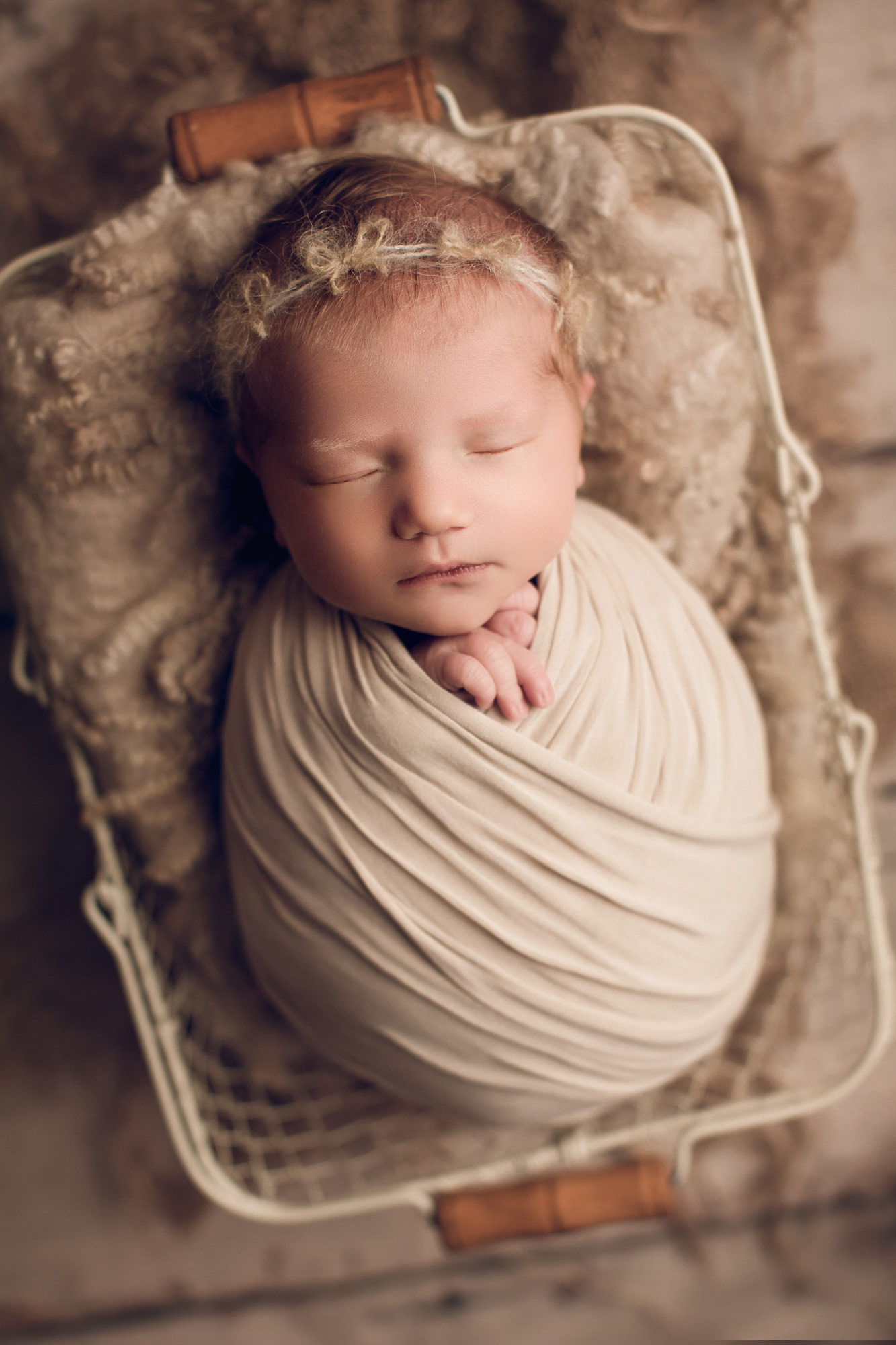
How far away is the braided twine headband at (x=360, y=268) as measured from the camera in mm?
614

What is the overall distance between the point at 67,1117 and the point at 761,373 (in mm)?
1178

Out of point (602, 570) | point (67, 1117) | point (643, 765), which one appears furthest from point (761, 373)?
point (67, 1117)

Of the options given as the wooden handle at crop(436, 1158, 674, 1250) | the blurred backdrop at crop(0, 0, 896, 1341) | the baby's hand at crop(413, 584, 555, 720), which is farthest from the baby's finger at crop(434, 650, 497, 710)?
the blurred backdrop at crop(0, 0, 896, 1341)

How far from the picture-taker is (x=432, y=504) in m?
0.61

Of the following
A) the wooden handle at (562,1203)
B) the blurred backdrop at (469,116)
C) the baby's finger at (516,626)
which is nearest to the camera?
the baby's finger at (516,626)

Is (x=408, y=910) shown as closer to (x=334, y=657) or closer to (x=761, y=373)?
(x=334, y=657)

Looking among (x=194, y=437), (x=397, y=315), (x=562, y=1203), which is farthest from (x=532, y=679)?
(x=562, y=1203)

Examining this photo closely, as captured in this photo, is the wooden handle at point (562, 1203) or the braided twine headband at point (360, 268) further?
the wooden handle at point (562, 1203)

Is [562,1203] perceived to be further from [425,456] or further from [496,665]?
[425,456]

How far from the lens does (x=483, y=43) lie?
990 millimetres

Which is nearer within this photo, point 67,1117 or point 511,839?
point 511,839

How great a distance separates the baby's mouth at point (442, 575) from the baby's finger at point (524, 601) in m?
0.08

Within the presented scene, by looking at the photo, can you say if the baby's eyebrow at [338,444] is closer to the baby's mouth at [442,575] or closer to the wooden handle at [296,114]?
the baby's mouth at [442,575]

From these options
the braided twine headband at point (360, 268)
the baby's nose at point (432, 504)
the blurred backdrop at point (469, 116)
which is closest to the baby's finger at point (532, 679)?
the baby's nose at point (432, 504)
